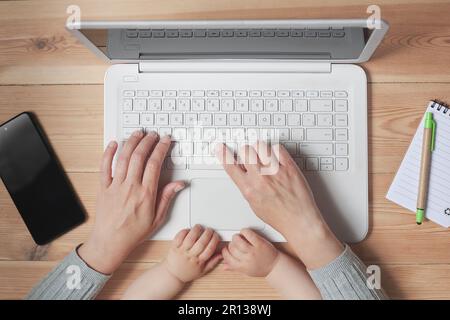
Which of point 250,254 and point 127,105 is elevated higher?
point 127,105

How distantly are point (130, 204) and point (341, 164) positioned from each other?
35cm

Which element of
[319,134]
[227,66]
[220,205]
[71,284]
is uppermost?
[227,66]

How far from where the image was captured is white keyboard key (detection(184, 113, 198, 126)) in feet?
2.19

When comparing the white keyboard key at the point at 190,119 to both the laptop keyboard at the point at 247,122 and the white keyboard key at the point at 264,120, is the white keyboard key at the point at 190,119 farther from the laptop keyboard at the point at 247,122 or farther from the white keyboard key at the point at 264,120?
the white keyboard key at the point at 264,120

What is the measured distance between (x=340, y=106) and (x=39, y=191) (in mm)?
528

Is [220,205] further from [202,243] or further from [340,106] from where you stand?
[340,106]

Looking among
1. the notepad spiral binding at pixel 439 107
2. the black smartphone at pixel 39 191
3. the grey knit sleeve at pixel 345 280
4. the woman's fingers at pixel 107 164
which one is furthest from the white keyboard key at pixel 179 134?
→ the notepad spiral binding at pixel 439 107

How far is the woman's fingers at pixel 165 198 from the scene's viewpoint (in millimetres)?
652

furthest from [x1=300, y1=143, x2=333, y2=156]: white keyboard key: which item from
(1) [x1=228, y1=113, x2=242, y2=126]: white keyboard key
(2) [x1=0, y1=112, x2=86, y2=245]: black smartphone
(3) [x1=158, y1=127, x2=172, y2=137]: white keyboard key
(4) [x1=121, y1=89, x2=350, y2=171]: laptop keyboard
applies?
(2) [x1=0, y1=112, x2=86, y2=245]: black smartphone

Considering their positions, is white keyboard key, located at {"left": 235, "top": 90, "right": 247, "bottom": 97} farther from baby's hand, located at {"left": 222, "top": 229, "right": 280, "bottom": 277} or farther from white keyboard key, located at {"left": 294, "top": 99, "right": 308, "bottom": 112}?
baby's hand, located at {"left": 222, "top": 229, "right": 280, "bottom": 277}

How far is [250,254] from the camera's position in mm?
643

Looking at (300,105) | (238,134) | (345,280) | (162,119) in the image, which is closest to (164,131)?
(162,119)

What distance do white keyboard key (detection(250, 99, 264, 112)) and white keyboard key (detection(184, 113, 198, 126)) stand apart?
10 centimetres

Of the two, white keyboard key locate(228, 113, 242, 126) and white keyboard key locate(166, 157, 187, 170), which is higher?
white keyboard key locate(228, 113, 242, 126)
